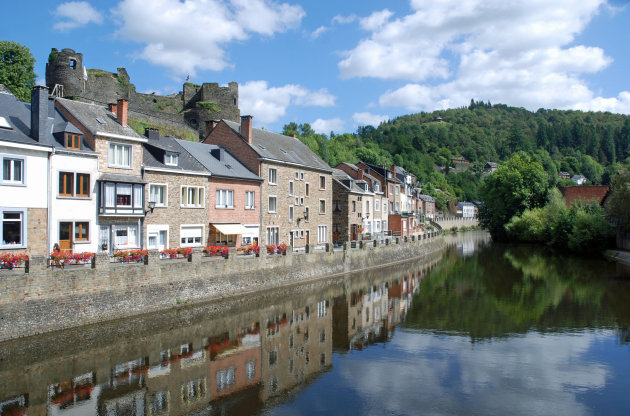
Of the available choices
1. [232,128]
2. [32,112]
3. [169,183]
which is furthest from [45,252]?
[232,128]

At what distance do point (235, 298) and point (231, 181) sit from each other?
400 inches

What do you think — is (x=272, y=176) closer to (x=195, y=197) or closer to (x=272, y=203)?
(x=272, y=203)

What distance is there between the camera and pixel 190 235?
3045cm

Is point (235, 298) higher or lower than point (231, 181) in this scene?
lower

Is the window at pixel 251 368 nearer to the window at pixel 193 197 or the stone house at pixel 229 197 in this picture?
the window at pixel 193 197

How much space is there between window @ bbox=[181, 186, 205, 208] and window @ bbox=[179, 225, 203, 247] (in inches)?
51.6

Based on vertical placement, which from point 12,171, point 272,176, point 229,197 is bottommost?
point 229,197

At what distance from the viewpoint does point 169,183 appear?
95.3 ft

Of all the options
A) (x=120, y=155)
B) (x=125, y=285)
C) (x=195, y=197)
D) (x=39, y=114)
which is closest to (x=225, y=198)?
(x=195, y=197)

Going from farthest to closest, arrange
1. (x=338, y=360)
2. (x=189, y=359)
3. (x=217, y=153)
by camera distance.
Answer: (x=217, y=153)
(x=338, y=360)
(x=189, y=359)

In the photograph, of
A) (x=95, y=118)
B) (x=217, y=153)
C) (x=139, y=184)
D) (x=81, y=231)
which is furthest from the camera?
(x=217, y=153)

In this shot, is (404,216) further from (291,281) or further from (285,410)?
(285,410)

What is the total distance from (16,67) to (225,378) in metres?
43.5

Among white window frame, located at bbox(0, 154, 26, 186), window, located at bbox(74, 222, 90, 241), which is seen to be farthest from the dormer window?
white window frame, located at bbox(0, 154, 26, 186)
